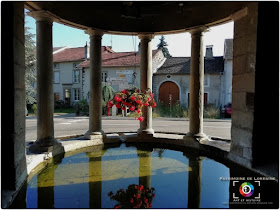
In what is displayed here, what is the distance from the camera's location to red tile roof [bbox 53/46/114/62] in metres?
29.6

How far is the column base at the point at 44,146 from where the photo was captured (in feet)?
16.7

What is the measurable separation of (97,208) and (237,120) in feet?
11.3

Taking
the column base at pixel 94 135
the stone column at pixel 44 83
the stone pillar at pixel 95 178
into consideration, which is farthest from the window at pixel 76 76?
the stone pillar at pixel 95 178

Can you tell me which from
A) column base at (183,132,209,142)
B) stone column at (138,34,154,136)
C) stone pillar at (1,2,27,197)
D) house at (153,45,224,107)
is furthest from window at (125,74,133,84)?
stone pillar at (1,2,27,197)

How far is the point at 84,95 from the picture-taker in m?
28.3

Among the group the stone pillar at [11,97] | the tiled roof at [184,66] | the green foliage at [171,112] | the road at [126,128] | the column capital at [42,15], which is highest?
the tiled roof at [184,66]

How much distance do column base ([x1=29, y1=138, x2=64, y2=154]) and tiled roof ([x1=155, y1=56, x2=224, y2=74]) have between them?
19563 millimetres

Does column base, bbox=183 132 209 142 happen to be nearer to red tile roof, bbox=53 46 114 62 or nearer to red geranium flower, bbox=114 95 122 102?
red geranium flower, bbox=114 95 122 102

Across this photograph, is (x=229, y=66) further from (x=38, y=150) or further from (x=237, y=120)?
(x=38, y=150)

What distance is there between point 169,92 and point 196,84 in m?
17.8

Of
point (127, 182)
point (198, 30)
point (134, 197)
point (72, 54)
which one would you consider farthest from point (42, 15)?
point (72, 54)

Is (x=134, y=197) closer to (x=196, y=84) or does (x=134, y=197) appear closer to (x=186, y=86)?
(x=196, y=84)

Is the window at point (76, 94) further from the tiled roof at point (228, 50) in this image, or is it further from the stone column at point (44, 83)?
the stone column at point (44, 83)

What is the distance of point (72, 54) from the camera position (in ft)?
Result: 102
